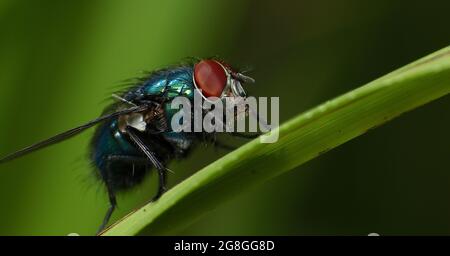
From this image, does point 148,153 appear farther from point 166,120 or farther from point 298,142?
point 298,142

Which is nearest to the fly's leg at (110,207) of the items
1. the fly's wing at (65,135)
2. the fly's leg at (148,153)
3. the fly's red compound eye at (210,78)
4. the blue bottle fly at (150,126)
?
the blue bottle fly at (150,126)

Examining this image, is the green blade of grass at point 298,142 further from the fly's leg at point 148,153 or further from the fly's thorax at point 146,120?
the fly's thorax at point 146,120

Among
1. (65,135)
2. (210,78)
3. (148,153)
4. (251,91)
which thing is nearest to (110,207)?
(148,153)

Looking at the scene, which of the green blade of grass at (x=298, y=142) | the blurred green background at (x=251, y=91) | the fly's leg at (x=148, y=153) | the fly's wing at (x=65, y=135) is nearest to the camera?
the green blade of grass at (x=298, y=142)

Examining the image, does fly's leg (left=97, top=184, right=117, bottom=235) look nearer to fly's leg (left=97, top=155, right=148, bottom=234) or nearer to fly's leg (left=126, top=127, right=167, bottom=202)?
fly's leg (left=97, top=155, right=148, bottom=234)

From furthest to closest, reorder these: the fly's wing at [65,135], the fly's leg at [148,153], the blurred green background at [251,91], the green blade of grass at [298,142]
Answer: the blurred green background at [251,91], the fly's leg at [148,153], the fly's wing at [65,135], the green blade of grass at [298,142]
